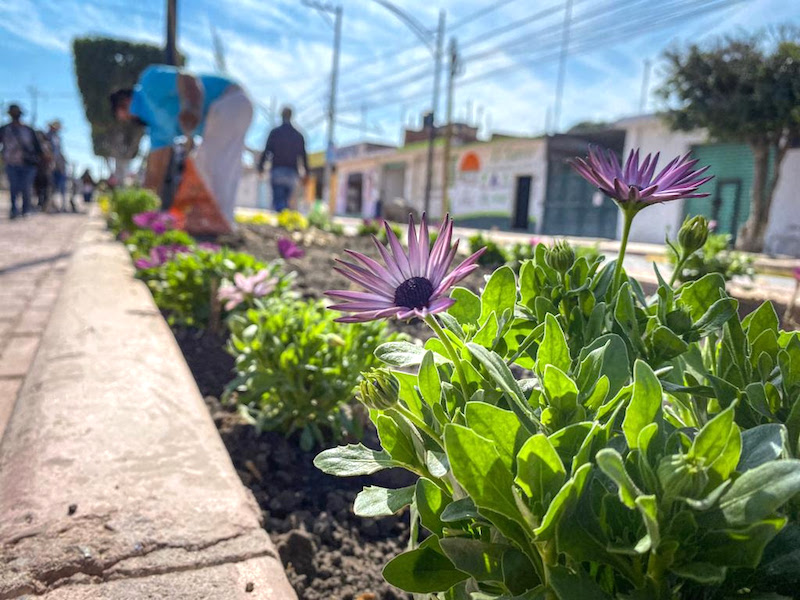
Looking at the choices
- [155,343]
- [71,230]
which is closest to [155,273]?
[155,343]

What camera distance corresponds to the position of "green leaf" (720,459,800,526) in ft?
1.60

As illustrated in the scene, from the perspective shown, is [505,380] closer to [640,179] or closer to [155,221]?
[640,179]

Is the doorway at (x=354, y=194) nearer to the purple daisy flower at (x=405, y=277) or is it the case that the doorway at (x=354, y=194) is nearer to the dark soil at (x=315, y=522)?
the dark soil at (x=315, y=522)

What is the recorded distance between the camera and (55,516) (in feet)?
3.73

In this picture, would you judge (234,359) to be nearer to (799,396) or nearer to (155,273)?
(155,273)

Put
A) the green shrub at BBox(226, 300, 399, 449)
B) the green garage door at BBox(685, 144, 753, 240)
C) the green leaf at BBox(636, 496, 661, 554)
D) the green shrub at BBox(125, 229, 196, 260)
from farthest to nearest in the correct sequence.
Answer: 1. the green garage door at BBox(685, 144, 753, 240)
2. the green shrub at BBox(125, 229, 196, 260)
3. the green shrub at BBox(226, 300, 399, 449)
4. the green leaf at BBox(636, 496, 661, 554)

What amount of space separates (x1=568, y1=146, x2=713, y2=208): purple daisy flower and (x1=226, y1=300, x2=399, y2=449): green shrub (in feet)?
3.13

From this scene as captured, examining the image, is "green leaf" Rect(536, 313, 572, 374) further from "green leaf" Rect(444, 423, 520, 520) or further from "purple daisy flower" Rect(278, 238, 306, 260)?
"purple daisy flower" Rect(278, 238, 306, 260)

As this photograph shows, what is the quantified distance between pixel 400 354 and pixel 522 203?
2568 cm

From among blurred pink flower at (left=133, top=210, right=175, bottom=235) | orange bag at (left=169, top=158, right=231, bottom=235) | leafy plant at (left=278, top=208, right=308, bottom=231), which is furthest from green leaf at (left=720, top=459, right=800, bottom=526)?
leafy plant at (left=278, top=208, right=308, bottom=231)

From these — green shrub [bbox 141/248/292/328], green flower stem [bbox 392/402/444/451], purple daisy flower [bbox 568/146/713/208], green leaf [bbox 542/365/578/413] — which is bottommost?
green shrub [bbox 141/248/292/328]

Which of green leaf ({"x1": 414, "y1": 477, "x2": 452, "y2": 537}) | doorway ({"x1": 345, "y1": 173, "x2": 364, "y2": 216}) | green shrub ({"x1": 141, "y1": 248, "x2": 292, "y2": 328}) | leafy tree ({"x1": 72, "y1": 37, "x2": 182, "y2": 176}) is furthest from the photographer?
doorway ({"x1": 345, "y1": 173, "x2": 364, "y2": 216})

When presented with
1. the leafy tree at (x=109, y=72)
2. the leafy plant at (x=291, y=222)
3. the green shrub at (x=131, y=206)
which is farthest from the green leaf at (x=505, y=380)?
the leafy tree at (x=109, y=72)

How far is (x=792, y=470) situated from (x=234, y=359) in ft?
8.03
